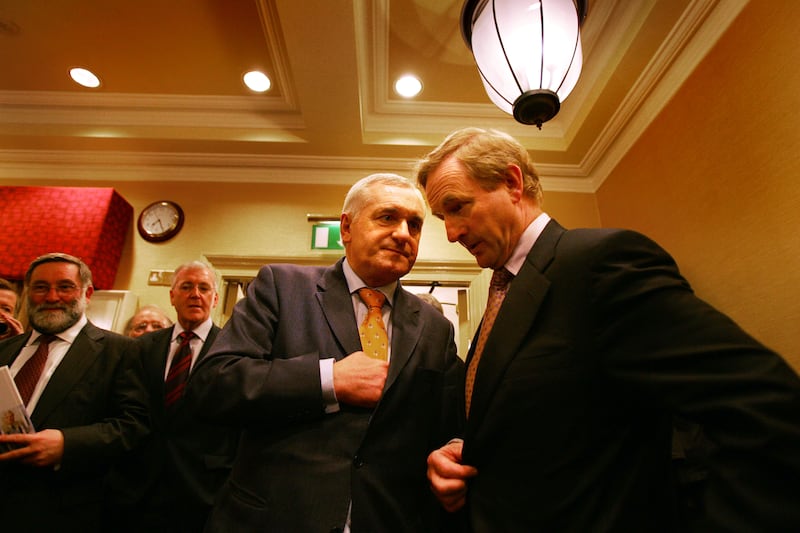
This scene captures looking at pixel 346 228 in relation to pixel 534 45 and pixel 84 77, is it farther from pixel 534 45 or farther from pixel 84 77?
pixel 84 77

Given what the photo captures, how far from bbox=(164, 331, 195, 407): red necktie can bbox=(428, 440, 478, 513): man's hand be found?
1.75 meters

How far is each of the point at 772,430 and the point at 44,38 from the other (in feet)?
14.5

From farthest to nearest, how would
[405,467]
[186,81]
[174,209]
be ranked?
1. [174,209]
2. [186,81]
3. [405,467]

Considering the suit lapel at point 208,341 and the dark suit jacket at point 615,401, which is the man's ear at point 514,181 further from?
the suit lapel at point 208,341

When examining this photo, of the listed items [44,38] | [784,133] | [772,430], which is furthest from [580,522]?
[44,38]

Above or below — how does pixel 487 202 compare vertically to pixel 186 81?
below

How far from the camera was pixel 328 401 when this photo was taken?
1.03 m

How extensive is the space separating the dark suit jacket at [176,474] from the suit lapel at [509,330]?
4.80ft

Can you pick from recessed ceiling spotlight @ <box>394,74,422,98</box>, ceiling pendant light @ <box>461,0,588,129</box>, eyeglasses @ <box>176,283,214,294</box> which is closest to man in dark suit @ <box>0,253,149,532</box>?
eyeglasses @ <box>176,283,214,294</box>

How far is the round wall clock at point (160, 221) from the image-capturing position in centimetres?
376

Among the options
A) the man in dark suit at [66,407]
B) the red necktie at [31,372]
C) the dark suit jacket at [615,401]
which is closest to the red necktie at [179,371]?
the man in dark suit at [66,407]

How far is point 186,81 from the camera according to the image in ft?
11.2

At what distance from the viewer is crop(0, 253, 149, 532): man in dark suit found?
1.61 metres

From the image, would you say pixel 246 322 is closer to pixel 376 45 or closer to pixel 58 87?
pixel 376 45
